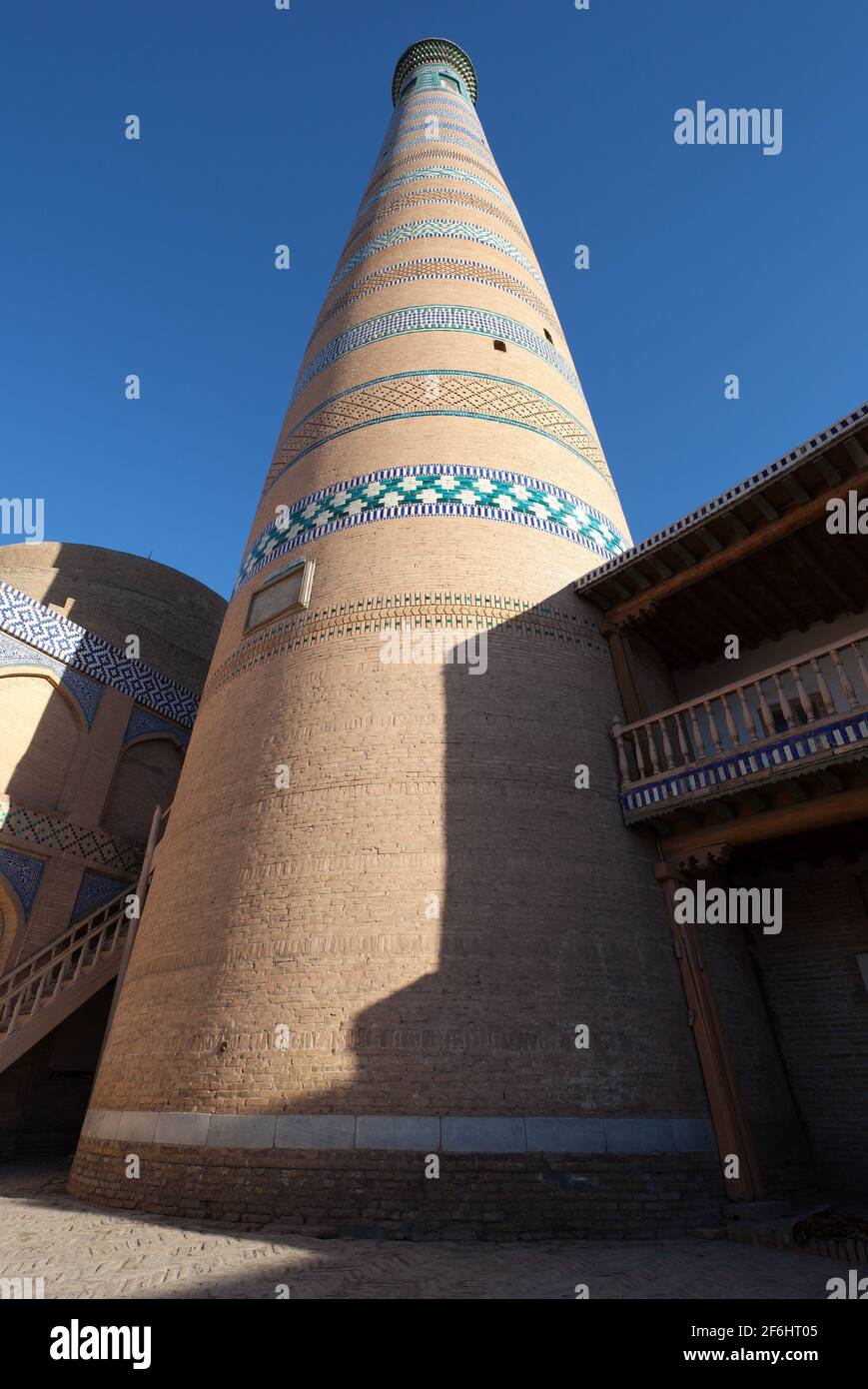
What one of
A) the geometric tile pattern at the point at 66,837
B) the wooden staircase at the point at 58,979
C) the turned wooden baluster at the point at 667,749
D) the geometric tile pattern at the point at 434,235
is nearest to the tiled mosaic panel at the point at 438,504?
the turned wooden baluster at the point at 667,749

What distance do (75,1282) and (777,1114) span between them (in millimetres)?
4674

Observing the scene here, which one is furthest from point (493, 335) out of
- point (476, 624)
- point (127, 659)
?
point (127, 659)

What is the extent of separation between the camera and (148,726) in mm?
11781

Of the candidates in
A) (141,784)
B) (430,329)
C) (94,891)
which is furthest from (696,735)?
(141,784)

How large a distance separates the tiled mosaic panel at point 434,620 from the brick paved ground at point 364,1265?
165 inches

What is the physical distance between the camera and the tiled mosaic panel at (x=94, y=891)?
9.64 metres

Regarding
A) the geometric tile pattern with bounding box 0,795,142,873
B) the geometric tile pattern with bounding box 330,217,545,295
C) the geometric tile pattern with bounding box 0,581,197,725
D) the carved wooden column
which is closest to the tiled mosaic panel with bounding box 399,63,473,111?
the geometric tile pattern with bounding box 330,217,545,295

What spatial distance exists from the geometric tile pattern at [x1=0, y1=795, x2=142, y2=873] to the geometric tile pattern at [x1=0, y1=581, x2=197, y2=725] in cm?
235

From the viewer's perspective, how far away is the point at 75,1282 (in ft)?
10.2

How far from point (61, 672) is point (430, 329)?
22.6ft

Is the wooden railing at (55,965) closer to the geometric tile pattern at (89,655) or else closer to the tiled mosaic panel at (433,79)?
the geometric tile pattern at (89,655)

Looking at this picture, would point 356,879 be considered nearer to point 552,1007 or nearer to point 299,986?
point 299,986
